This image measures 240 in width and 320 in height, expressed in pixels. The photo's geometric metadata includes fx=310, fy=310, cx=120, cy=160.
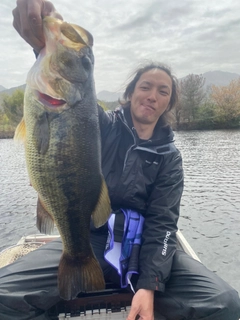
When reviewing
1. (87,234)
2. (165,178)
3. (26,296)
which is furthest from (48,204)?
(165,178)

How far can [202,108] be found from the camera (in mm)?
47031

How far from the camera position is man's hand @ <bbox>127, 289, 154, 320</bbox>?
2598 millimetres

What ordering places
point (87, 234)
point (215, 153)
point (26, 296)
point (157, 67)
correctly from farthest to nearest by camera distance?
point (215, 153)
point (157, 67)
point (26, 296)
point (87, 234)

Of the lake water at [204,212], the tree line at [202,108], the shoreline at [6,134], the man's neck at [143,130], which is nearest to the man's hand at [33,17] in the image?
the man's neck at [143,130]

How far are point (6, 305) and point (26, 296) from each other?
0.17m

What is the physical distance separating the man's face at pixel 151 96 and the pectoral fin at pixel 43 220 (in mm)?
1572

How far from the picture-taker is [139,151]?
3266 millimetres

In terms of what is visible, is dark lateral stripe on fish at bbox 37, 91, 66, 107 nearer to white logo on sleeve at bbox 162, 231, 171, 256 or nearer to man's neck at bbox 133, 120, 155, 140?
man's neck at bbox 133, 120, 155, 140

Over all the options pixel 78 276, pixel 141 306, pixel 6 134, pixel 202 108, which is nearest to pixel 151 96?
pixel 78 276

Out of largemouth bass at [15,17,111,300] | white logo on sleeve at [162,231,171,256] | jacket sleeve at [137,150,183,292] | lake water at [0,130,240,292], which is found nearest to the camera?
largemouth bass at [15,17,111,300]

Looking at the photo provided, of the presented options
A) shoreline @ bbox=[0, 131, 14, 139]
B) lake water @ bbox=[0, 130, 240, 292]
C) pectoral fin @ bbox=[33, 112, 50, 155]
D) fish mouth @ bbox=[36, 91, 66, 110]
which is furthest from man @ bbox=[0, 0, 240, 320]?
shoreline @ bbox=[0, 131, 14, 139]

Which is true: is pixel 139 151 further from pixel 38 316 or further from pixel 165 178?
pixel 38 316

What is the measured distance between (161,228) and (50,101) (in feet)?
5.46

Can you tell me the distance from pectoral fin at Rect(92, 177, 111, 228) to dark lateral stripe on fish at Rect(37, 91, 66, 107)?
0.68m
